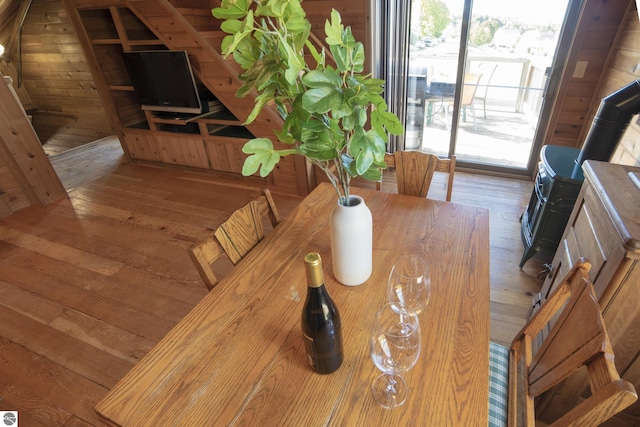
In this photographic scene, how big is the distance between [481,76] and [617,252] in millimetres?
2887

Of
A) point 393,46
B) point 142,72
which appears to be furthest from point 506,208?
point 142,72

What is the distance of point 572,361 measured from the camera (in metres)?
0.73

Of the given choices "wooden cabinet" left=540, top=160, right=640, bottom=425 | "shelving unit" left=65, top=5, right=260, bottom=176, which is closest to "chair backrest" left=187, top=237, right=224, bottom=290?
"wooden cabinet" left=540, top=160, right=640, bottom=425

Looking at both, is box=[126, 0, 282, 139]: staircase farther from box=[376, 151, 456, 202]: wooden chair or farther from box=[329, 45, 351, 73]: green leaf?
box=[329, 45, 351, 73]: green leaf

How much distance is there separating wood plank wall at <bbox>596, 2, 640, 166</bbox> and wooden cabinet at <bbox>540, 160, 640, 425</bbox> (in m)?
0.87

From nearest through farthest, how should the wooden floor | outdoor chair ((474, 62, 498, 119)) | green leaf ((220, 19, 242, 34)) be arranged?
green leaf ((220, 19, 242, 34)) → the wooden floor → outdoor chair ((474, 62, 498, 119))

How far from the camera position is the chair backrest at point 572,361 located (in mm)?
601

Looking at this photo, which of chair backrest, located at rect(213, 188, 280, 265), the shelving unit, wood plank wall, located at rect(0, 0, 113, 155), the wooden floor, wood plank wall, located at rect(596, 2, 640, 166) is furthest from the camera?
wood plank wall, located at rect(0, 0, 113, 155)

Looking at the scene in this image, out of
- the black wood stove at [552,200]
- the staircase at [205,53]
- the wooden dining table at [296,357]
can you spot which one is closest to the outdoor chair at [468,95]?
the black wood stove at [552,200]

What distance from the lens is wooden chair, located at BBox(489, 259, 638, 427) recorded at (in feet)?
1.98

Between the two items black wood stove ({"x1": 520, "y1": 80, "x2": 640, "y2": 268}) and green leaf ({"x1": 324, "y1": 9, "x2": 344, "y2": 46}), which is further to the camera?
black wood stove ({"x1": 520, "y1": 80, "x2": 640, "y2": 268})

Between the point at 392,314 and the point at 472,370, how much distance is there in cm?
22

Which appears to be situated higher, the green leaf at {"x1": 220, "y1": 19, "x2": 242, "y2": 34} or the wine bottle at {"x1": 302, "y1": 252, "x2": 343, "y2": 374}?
the green leaf at {"x1": 220, "y1": 19, "x2": 242, "y2": 34}

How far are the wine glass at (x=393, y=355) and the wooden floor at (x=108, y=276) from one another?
127 centimetres
